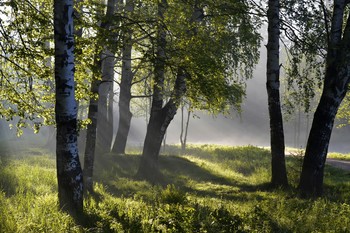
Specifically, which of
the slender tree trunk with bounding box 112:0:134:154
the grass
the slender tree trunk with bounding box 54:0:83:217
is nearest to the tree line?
the slender tree trunk with bounding box 54:0:83:217

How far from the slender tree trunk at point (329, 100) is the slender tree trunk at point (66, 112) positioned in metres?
6.69

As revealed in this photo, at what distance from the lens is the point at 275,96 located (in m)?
12.0

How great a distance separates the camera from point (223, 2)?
11.0m

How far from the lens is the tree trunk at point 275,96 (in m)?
11.9

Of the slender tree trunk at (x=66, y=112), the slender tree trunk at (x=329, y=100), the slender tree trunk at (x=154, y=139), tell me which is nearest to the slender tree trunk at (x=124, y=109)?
the slender tree trunk at (x=154, y=139)

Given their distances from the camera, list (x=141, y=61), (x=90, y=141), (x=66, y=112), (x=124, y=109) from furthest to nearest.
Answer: (x=124, y=109)
(x=90, y=141)
(x=141, y=61)
(x=66, y=112)

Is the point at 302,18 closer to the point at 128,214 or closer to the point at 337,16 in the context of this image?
the point at 337,16

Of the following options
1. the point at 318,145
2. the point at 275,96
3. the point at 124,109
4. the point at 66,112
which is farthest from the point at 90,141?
the point at 124,109

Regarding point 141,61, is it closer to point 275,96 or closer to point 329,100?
point 275,96

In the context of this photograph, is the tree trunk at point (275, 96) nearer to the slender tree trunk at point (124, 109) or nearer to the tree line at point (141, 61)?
the tree line at point (141, 61)

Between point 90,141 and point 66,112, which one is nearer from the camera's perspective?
point 66,112

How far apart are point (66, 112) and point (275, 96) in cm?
732

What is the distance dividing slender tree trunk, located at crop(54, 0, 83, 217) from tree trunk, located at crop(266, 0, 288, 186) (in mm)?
7006

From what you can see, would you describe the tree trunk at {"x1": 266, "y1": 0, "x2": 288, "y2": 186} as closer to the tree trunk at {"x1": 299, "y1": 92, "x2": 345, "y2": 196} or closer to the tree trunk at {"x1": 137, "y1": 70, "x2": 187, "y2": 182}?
the tree trunk at {"x1": 299, "y1": 92, "x2": 345, "y2": 196}
